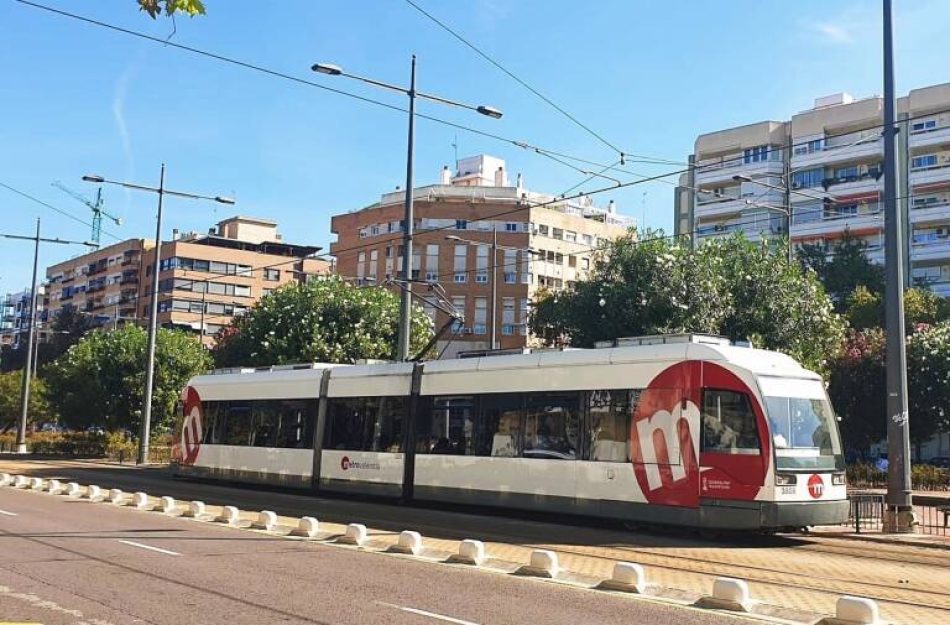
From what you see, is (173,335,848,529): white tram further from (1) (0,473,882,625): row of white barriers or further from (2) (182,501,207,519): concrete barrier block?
(2) (182,501,207,519): concrete barrier block

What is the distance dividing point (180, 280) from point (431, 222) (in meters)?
33.1

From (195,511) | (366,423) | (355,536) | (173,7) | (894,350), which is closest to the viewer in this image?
(173,7)

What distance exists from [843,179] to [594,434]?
2282 inches

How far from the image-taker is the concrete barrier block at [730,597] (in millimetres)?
8734

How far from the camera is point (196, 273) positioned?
100562 millimetres

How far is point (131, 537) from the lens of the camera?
1392 cm

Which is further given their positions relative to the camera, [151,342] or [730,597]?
[151,342]

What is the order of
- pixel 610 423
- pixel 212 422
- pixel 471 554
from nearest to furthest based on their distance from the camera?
pixel 471 554, pixel 610 423, pixel 212 422

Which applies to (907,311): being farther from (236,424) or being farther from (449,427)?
(449,427)

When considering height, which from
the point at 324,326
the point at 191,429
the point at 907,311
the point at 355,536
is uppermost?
the point at 907,311

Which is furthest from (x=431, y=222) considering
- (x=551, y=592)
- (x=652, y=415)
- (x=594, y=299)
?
(x=551, y=592)

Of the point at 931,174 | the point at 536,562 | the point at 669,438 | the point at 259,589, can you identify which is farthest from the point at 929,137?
the point at 259,589

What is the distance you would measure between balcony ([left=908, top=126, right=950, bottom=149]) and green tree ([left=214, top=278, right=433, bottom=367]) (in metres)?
42.0

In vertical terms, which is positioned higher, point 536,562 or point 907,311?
point 907,311
